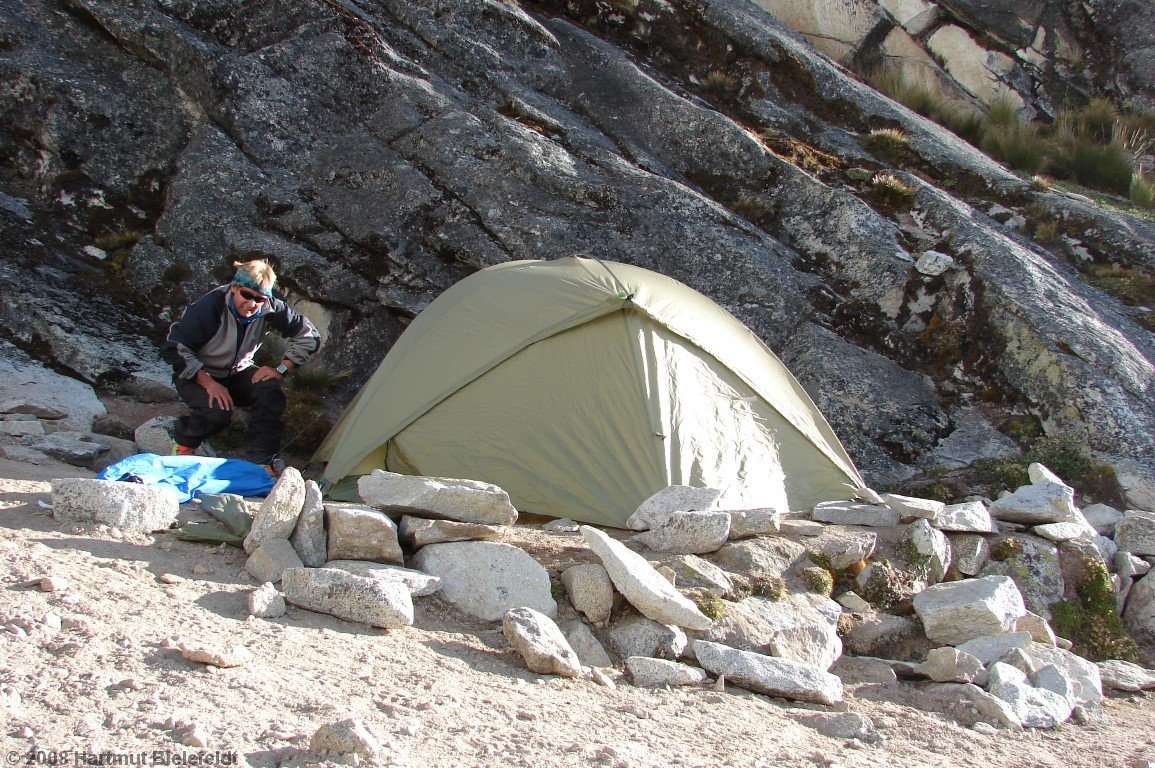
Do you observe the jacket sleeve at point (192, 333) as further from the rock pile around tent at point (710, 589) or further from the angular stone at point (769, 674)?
the angular stone at point (769, 674)

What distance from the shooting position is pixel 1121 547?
7.25 m

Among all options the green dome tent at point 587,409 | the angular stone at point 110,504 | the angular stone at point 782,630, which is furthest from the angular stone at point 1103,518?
the angular stone at point 110,504

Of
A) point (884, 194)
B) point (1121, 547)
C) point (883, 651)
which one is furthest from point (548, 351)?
point (884, 194)

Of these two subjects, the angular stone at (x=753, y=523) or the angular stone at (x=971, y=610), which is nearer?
the angular stone at (x=971, y=610)

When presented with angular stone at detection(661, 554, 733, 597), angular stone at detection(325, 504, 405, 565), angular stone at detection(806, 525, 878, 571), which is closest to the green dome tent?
angular stone at detection(806, 525, 878, 571)

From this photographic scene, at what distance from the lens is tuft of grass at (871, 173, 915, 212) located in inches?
462

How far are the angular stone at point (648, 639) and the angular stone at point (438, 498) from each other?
1.08 m

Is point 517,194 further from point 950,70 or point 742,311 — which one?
point 950,70

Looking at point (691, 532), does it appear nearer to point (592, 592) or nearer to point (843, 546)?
point (592, 592)

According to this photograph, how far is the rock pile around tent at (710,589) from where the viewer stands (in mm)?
4766

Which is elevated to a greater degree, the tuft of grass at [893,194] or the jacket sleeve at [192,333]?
the tuft of grass at [893,194]

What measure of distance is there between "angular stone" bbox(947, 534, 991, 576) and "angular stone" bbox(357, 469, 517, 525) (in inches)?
133

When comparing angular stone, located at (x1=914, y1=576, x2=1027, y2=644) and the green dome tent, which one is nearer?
angular stone, located at (x1=914, y1=576, x2=1027, y2=644)

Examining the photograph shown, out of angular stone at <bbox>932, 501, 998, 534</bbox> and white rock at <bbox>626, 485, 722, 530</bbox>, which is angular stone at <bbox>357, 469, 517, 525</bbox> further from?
angular stone at <bbox>932, 501, 998, 534</bbox>
